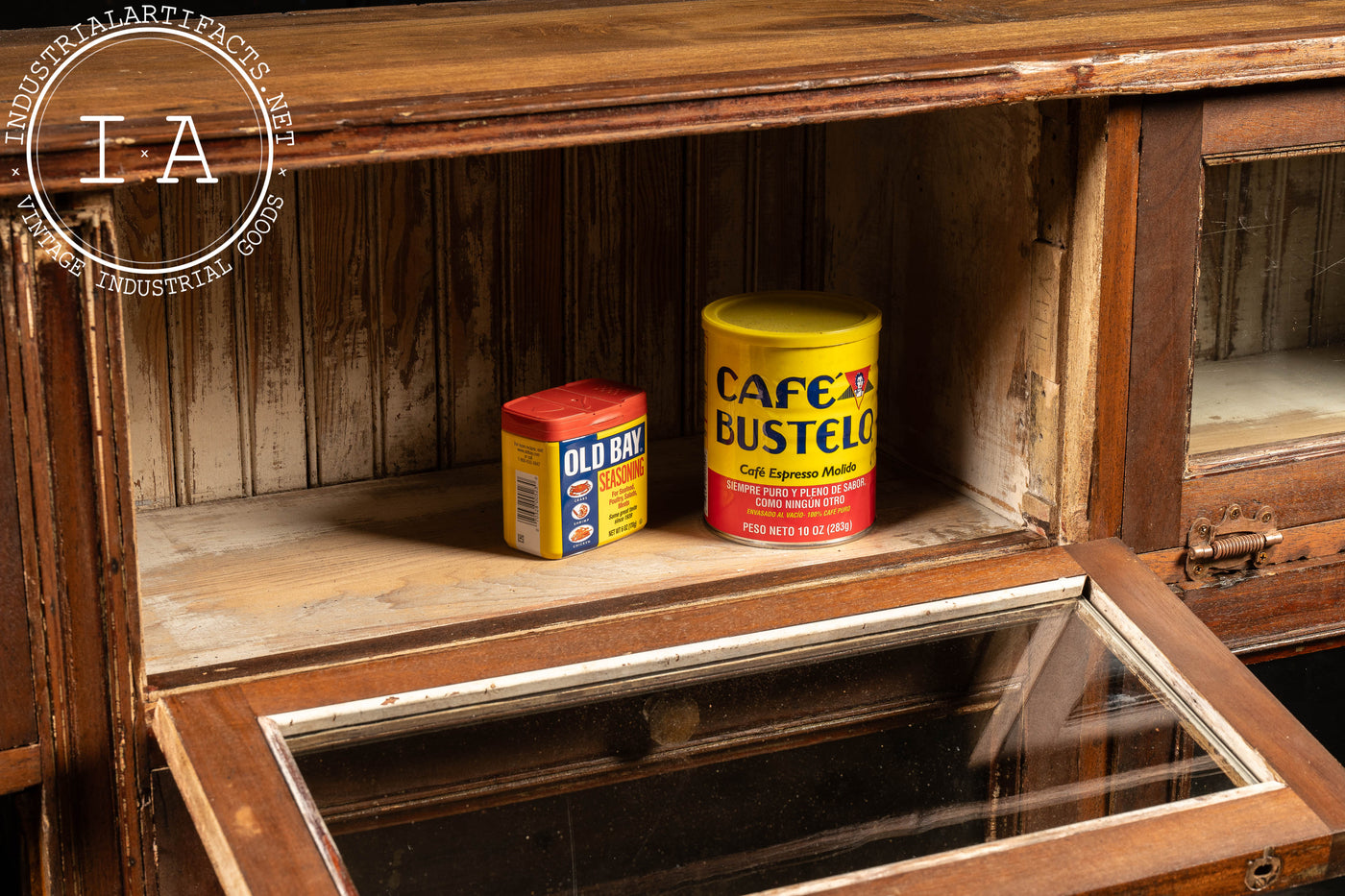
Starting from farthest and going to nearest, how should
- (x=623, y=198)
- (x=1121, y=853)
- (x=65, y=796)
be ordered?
1. (x=623, y=198)
2. (x=65, y=796)
3. (x=1121, y=853)

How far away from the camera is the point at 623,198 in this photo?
1.41 m

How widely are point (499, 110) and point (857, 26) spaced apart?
378 mm

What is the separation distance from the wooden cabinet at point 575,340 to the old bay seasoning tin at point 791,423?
3 centimetres

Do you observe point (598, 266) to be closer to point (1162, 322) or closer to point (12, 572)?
point (1162, 322)

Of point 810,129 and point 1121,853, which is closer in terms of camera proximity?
point 1121,853

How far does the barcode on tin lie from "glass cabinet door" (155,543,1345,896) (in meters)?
0.19

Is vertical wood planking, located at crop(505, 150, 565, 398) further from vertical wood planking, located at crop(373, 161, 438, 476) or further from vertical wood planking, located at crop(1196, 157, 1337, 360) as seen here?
vertical wood planking, located at crop(1196, 157, 1337, 360)

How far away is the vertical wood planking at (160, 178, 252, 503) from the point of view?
127cm

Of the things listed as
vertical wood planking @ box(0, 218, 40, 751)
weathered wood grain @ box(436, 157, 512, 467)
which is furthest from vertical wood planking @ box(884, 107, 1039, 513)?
vertical wood planking @ box(0, 218, 40, 751)

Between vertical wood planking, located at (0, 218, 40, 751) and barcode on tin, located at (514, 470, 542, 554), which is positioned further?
barcode on tin, located at (514, 470, 542, 554)

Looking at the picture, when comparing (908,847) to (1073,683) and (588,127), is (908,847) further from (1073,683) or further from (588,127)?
(588,127)

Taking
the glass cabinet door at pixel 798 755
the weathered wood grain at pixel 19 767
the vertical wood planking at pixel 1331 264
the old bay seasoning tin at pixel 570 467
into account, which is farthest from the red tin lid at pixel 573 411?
the vertical wood planking at pixel 1331 264

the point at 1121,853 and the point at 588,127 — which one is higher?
the point at 588,127

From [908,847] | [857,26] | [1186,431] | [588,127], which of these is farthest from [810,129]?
[908,847]
